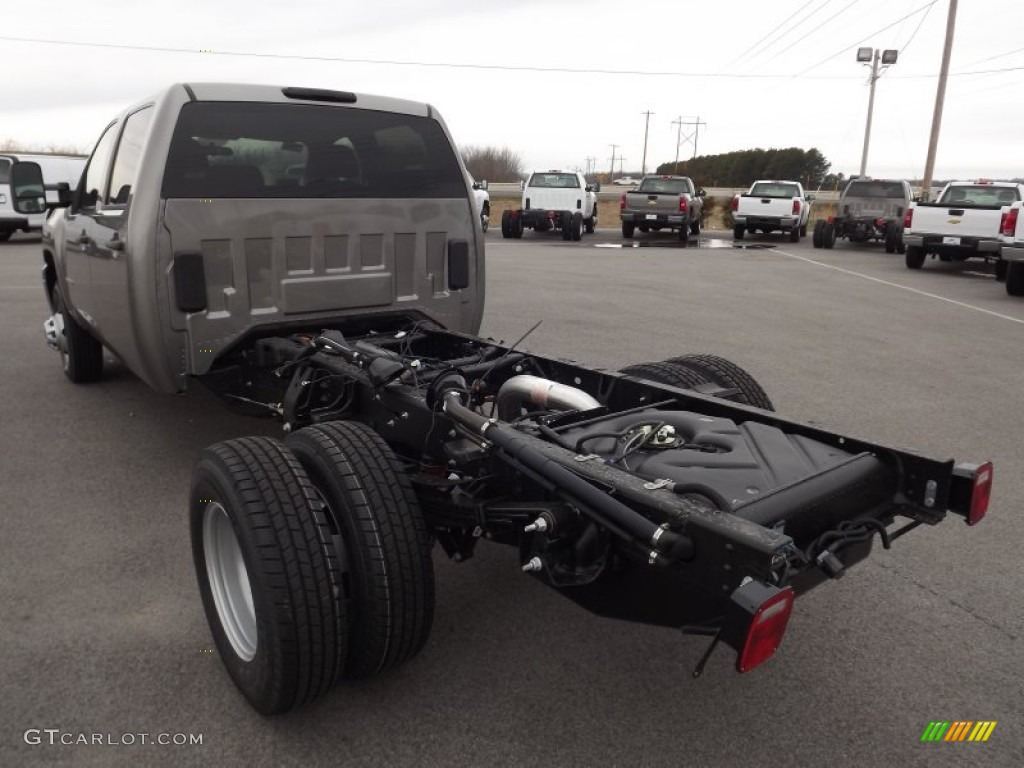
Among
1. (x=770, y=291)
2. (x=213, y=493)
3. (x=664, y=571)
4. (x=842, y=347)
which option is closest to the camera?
(x=664, y=571)

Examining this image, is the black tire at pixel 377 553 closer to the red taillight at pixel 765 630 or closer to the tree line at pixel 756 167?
the red taillight at pixel 765 630

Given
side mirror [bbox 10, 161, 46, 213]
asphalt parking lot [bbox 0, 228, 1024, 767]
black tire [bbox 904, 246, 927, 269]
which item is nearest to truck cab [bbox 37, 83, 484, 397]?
side mirror [bbox 10, 161, 46, 213]

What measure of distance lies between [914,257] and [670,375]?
15926 mm

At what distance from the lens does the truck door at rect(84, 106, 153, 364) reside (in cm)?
402

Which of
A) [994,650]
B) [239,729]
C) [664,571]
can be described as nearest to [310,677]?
[239,729]

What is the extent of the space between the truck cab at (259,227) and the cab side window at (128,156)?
0.02 m

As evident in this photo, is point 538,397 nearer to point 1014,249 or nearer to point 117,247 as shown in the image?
point 117,247

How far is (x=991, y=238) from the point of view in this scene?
614 inches

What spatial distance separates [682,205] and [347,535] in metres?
22.4

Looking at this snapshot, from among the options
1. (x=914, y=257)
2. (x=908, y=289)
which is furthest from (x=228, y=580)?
(x=914, y=257)

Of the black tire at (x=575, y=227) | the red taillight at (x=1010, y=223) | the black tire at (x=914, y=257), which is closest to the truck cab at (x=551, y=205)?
the black tire at (x=575, y=227)

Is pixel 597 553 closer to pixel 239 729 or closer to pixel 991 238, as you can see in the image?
pixel 239 729

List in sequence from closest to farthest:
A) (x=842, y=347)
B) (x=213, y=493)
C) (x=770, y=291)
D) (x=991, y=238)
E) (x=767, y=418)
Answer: (x=213, y=493), (x=767, y=418), (x=842, y=347), (x=770, y=291), (x=991, y=238)

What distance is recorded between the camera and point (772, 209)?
2406cm
